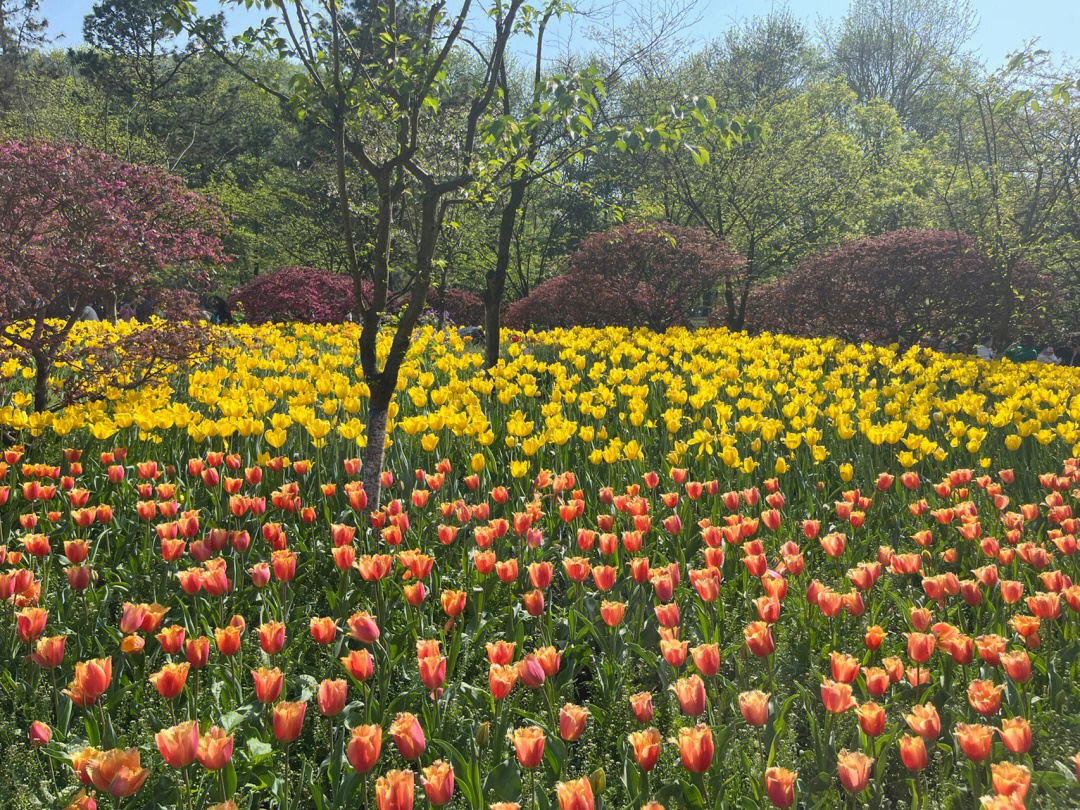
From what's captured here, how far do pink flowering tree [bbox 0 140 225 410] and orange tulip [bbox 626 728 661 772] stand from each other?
4.44m

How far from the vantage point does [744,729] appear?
2.32m

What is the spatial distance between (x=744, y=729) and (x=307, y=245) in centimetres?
2175

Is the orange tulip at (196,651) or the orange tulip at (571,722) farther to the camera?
the orange tulip at (196,651)

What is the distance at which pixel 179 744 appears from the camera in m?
1.52

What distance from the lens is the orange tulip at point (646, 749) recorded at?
1.60 meters

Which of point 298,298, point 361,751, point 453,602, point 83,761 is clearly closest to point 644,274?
point 298,298

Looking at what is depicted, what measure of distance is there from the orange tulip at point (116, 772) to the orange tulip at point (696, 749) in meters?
1.04

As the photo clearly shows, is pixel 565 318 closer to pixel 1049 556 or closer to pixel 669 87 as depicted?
pixel 669 87

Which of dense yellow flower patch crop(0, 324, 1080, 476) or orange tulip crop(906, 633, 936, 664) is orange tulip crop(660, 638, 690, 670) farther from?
dense yellow flower patch crop(0, 324, 1080, 476)

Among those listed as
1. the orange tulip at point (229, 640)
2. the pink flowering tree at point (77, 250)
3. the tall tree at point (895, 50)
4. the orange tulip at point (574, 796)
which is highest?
the tall tree at point (895, 50)

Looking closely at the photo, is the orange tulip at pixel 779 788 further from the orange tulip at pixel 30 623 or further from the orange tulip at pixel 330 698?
the orange tulip at pixel 30 623

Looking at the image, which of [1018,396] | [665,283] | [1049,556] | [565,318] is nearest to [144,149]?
[565,318]

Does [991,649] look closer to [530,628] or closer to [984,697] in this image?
[984,697]

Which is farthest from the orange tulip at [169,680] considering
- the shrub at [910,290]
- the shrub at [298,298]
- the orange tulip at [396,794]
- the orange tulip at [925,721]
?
the shrub at [298,298]
